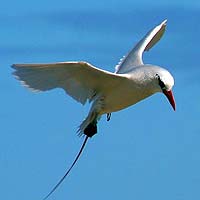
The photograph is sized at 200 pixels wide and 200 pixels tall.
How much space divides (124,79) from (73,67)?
2.00ft

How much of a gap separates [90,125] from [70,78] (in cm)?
65

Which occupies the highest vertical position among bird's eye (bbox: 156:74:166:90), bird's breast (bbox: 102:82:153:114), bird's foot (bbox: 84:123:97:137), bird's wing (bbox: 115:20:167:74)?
bird's wing (bbox: 115:20:167:74)

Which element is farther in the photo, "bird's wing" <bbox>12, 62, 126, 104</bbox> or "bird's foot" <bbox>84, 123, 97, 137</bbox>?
"bird's foot" <bbox>84, 123, 97, 137</bbox>

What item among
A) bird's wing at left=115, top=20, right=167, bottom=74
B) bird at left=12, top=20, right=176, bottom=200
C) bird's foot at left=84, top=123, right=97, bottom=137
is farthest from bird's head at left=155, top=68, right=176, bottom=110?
bird's foot at left=84, top=123, right=97, bottom=137

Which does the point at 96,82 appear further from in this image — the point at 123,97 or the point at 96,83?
the point at 123,97

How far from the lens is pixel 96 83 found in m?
13.4

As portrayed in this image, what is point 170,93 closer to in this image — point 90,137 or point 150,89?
point 150,89

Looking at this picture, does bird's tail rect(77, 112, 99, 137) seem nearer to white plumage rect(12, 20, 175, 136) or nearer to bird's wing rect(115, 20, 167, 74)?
white plumage rect(12, 20, 175, 136)

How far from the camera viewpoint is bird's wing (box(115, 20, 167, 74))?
47.7ft

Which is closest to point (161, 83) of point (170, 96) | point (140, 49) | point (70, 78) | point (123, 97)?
point (170, 96)

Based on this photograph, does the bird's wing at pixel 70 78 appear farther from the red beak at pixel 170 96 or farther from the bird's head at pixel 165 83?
the red beak at pixel 170 96

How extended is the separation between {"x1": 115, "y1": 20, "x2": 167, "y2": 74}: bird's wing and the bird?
60cm

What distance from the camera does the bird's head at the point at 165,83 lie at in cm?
1280

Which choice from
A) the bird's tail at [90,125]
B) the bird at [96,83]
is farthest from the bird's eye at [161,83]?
the bird's tail at [90,125]
